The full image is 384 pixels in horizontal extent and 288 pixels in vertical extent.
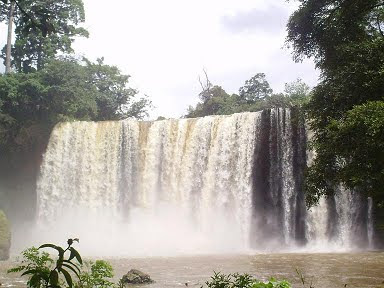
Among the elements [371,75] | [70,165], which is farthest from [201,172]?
[371,75]

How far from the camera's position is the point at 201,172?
25.7 meters

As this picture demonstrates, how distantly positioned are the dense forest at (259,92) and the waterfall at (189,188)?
2.05 meters

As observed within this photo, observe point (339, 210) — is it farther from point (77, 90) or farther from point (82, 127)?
point (77, 90)

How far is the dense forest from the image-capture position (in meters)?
10.7

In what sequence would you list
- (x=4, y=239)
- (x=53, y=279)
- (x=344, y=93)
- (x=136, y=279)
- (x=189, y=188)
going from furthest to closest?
1. (x=189, y=188)
2. (x=4, y=239)
3. (x=344, y=93)
4. (x=136, y=279)
5. (x=53, y=279)

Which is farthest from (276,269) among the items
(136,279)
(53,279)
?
(53,279)

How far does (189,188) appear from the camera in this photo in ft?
84.9

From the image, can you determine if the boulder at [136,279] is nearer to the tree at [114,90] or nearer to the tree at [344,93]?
the tree at [344,93]

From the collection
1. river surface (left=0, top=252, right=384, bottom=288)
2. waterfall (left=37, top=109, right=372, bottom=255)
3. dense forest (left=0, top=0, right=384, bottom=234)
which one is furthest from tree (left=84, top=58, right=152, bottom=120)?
river surface (left=0, top=252, right=384, bottom=288)

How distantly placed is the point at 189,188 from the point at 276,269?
1231 centimetres

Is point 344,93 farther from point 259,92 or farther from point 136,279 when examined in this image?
point 259,92

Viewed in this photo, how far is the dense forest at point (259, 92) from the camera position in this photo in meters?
10.7

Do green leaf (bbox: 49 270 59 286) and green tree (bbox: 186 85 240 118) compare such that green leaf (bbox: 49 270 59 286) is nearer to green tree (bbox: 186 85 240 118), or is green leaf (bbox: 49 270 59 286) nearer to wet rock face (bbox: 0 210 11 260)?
wet rock face (bbox: 0 210 11 260)

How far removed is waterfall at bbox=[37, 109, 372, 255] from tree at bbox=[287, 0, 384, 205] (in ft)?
19.1
